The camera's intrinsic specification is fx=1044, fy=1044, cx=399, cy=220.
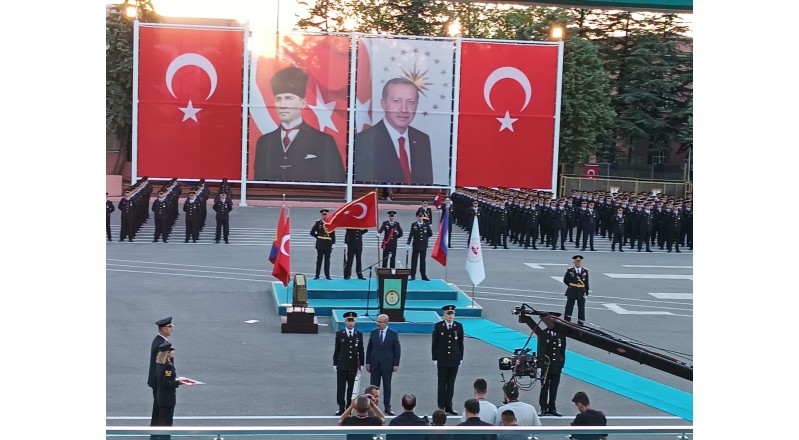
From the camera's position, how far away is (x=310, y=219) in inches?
1384

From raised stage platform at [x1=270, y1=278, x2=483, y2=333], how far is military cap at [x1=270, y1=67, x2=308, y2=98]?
1810 cm

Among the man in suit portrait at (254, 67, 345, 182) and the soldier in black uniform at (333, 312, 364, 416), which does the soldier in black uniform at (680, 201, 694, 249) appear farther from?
the soldier in black uniform at (333, 312, 364, 416)

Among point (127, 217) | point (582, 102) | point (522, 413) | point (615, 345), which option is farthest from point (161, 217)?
point (582, 102)

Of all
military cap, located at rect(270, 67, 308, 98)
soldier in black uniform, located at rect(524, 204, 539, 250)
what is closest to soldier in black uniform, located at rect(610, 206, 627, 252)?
soldier in black uniform, located at rect(524, 204, 539, 250)

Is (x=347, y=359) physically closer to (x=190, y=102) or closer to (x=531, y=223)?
(x=531, y=223)

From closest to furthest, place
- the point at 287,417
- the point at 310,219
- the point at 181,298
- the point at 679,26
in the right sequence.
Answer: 1. the point at 287,417
2. the point at 181,298
3. the point at 310,219
4. the point at 679,26

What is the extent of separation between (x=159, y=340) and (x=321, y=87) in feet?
91.1

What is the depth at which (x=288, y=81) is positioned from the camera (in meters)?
37.2

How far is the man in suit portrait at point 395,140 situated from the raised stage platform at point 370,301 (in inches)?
708

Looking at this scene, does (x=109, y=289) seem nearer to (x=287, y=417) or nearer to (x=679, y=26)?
(x=287, y=417)

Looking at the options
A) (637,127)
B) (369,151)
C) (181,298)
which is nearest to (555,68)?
(369,151)

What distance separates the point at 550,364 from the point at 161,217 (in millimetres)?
17128

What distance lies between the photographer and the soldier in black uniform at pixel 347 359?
11984 mm

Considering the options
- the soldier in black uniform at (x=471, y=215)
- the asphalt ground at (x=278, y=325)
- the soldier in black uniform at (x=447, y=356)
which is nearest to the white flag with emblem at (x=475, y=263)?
the asphalt ground at (x=278, y=325)
